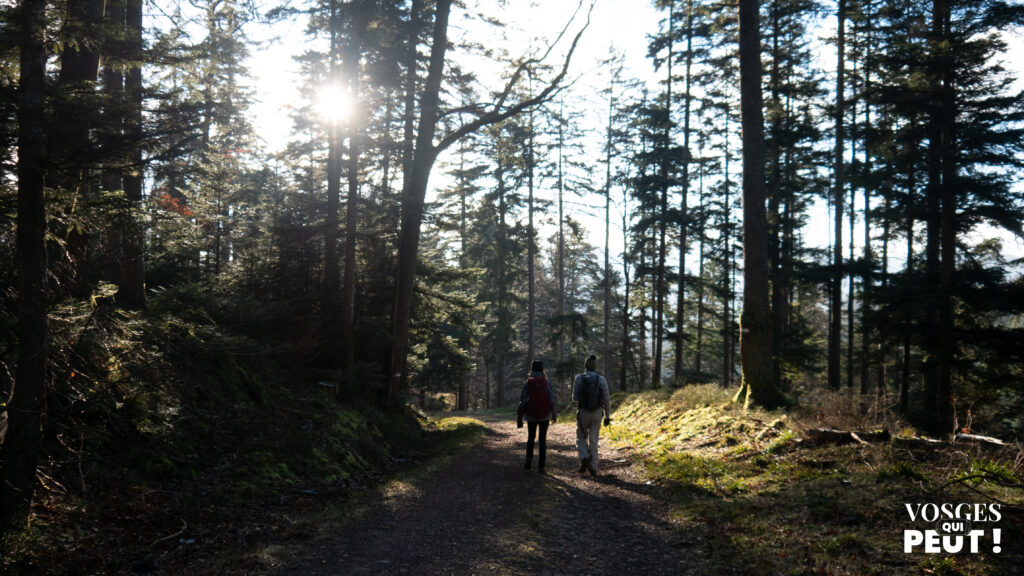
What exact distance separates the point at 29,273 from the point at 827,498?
8535 mm

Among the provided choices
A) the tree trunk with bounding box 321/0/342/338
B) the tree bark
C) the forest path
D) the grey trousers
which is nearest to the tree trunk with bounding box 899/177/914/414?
the grey trousers

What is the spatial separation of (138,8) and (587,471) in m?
12.9

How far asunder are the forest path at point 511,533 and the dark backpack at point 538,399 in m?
1.16

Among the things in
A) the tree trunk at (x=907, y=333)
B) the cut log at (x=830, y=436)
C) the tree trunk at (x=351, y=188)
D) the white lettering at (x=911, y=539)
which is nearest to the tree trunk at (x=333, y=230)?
the tree trunk at (x=351, y=188)

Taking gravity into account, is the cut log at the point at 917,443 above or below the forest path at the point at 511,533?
above

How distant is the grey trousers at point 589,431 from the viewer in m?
9.67

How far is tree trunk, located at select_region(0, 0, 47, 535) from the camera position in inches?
182

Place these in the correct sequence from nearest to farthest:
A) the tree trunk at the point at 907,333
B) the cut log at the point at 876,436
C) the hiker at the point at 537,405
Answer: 1. the cut log at the point at 876,436
2. the hiker at the point at 537,405
3. the tree trunk at the point at 907,333

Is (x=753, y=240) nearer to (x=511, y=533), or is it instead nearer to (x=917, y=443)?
(x=917, y=443)

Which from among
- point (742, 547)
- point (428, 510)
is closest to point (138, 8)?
point (428, 510)

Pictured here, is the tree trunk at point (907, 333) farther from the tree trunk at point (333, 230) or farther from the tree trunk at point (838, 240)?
the tree trunk at point (333, 230)

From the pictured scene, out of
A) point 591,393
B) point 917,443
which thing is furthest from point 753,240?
point 917,443

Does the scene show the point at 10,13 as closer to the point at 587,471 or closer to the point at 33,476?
the point at 33,476

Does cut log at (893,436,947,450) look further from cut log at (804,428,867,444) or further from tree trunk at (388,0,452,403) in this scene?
tree trunk at (388,0,452,403)
